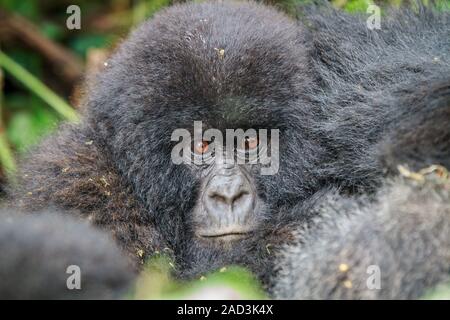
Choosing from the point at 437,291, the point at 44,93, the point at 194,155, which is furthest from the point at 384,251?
the point at 44,93

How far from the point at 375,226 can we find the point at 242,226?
70cm

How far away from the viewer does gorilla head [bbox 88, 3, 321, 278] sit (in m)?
3.16

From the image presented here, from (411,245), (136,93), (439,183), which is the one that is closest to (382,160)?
(439,183)

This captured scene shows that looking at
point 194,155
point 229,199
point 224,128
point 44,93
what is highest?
point 44,93

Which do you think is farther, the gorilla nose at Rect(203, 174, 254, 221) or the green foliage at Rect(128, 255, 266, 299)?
the gorilla nose at Rect(203, 174, 254, 221)

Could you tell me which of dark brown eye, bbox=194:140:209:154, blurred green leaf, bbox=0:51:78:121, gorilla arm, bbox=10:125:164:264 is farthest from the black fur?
blurred green leaf, bbox=0:51:78:121

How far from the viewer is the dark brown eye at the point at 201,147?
10.8ft

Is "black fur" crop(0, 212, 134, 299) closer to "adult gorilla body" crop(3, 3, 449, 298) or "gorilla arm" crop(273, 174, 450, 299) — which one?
"gorilla arm" crop(273, 174, 450, 299)

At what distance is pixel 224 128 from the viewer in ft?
10.7

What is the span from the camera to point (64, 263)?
2.11 metres

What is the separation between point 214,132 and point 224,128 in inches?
1.9

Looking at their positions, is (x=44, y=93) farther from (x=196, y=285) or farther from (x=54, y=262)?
(x=54, y=262)

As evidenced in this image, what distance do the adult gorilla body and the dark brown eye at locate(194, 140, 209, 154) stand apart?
0.07 m
